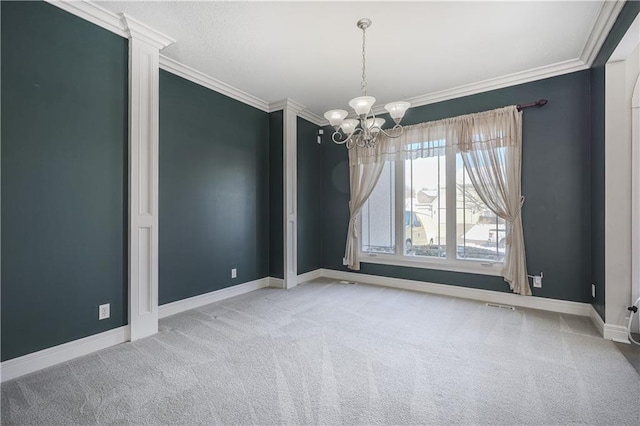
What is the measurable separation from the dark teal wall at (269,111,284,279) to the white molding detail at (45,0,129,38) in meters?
2.19

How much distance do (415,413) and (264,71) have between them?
350 cm

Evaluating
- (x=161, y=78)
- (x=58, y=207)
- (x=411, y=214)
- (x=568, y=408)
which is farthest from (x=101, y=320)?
(x=411, y=214)

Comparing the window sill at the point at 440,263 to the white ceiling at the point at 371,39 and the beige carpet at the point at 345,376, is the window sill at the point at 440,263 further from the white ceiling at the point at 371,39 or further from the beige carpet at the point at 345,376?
the white ceiling at the point at 371,39

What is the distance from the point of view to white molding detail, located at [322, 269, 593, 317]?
3295 mm

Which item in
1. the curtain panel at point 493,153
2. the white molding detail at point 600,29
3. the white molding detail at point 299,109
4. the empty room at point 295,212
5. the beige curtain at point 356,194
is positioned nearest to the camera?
the empty room at point 295,212

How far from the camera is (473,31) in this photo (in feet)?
8.75

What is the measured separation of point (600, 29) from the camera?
256 centimetres

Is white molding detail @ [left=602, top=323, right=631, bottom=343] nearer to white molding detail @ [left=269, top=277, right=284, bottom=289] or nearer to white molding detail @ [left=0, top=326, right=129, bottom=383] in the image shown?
white molding detail @ [left=269, top=277, right=284, bottom=289]

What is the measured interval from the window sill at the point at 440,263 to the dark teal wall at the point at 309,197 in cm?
86

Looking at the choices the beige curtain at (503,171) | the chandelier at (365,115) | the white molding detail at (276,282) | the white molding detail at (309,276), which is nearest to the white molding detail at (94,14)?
the chandelier at (365,115)

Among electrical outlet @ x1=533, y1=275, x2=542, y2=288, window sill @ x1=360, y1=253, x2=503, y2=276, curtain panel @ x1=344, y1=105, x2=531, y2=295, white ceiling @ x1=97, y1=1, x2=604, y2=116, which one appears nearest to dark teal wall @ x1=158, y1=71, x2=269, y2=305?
white ceiling @ x1=97, y1=1, x2=604, y2=116

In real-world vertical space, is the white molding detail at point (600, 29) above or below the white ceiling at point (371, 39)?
below

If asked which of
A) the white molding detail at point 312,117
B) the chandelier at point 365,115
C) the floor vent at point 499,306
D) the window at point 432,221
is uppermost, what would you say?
the white molding detail at point 312,117

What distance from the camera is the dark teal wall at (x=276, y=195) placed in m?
4.44
